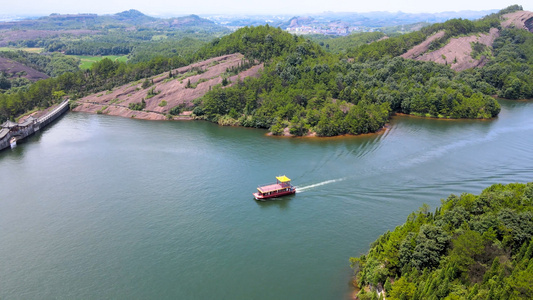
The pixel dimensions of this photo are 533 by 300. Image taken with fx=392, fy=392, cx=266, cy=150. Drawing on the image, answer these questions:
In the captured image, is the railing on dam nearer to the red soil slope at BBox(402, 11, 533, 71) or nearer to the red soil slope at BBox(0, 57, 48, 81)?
the red soil slope at BBox(0, 57, 48, 81)

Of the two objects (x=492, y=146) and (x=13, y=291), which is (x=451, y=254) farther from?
(x=492, y=146)

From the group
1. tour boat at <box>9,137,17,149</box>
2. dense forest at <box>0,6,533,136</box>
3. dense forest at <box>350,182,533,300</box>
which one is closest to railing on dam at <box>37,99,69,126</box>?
dense forest at <box>0,6,533,136</box>

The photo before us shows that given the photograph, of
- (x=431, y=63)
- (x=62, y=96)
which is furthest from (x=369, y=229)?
(x=62, y=96)

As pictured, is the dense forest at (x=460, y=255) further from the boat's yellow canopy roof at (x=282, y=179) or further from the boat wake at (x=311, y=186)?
the boat's yellow canopy roof at (x=282, y=179)

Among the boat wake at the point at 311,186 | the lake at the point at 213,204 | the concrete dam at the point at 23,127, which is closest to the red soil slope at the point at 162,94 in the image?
the concrete dam at the point at 23,127

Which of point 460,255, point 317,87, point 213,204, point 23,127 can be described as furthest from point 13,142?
point 460,255
